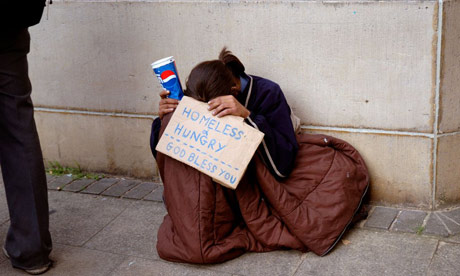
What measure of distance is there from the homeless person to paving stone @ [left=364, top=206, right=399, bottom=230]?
0.51 feet

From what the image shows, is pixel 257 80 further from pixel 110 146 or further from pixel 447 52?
pixel 110 146

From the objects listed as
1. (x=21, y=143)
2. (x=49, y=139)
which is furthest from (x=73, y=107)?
(x=21, y=143)

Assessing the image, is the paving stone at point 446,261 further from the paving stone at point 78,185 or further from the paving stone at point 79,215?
the paving stone at point 78,185

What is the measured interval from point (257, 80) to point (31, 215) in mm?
1407

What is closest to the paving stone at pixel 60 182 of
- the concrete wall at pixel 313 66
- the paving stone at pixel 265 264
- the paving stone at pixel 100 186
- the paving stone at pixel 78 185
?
the paving stone at pixel 78 185

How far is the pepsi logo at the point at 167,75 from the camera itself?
3219 millimetres

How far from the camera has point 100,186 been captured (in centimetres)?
436

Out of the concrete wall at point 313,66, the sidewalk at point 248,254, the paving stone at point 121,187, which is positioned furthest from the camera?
the paving stone at point 121,187

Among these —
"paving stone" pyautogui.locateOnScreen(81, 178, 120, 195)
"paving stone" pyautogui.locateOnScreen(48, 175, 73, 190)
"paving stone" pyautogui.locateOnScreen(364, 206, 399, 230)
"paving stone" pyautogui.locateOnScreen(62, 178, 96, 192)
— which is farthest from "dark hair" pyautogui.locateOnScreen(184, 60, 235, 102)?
"paving stone" pyautogui.locateOnScreen(48, 175, 73, 190)

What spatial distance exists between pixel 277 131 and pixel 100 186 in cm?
154

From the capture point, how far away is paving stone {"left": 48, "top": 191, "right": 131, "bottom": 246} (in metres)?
3.68

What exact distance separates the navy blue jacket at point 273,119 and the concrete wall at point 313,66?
1.12ft

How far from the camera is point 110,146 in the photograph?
4.45 meters

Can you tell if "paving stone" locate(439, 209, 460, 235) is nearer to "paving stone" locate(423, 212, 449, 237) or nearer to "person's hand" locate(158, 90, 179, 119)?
"paving stone" locate(423, 212, 449, 237)
